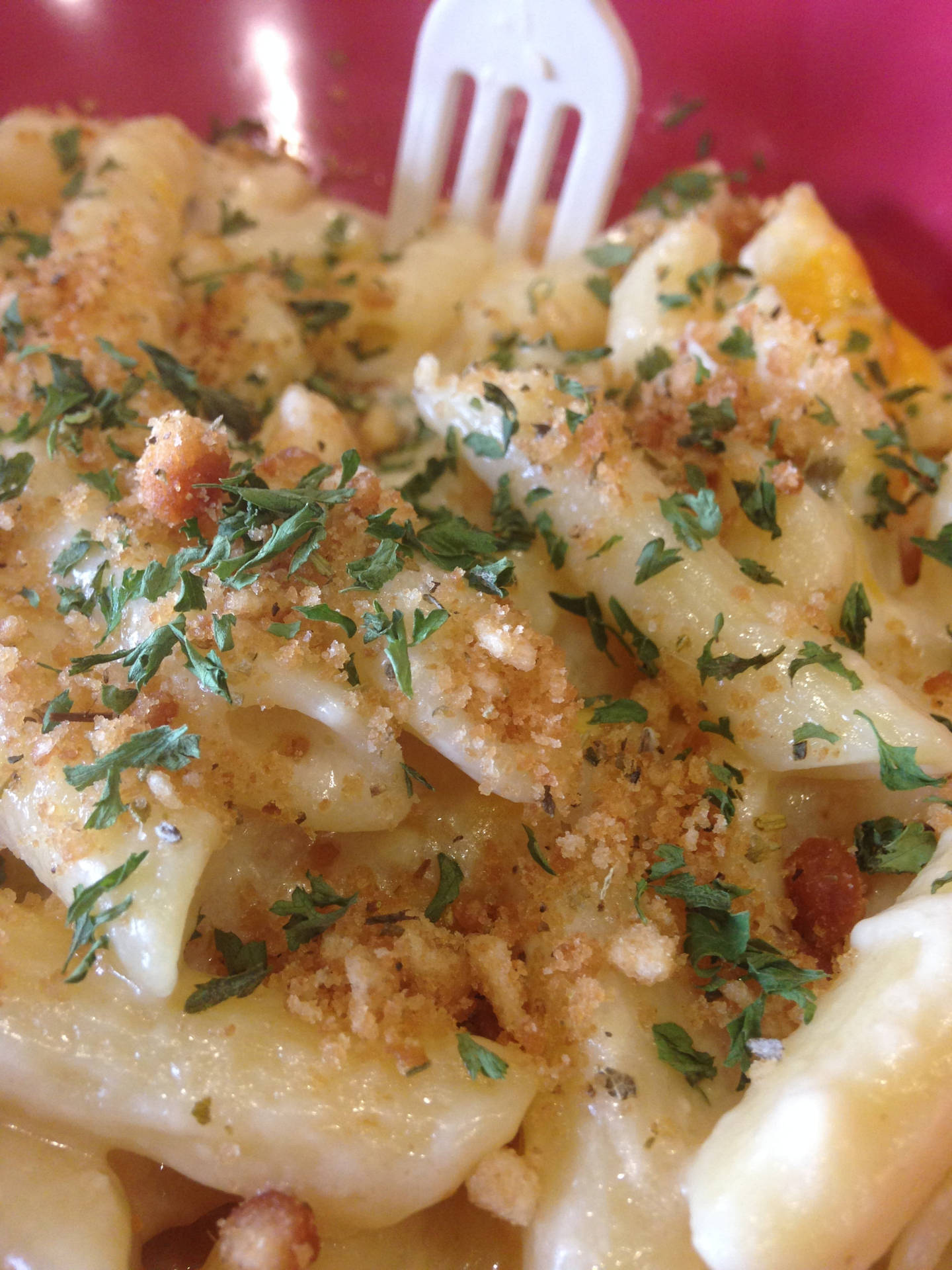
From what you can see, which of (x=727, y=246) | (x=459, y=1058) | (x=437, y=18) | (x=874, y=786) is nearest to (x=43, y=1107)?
(x=459, y=1058)

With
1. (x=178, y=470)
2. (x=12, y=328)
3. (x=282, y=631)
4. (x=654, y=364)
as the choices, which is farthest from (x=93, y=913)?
(x=654, y=364)

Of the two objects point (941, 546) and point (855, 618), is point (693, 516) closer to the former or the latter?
point (855, 618)

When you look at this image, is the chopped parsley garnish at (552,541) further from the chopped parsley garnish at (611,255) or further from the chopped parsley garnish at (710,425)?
the chopped parsley garnish at (611,255)

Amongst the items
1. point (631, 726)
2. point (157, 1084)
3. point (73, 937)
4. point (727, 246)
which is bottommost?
point (157, 1084)

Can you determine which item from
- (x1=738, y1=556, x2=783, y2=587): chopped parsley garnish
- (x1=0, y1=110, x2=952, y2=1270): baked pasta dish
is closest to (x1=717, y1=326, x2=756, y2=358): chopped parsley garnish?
(x1=0, y1=110, x2=952, y2=1270): baked pasta dish

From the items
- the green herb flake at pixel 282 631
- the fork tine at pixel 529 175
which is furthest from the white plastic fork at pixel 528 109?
the green herb flake at pixel 282 631

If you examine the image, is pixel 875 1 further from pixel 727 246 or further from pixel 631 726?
pixel 631 726

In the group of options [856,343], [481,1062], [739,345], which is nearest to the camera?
[481,1062]
